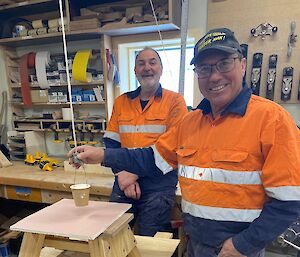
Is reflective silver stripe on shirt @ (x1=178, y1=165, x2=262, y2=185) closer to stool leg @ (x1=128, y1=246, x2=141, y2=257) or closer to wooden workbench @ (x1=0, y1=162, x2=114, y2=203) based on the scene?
stool leg @ (x1=128, y1=246, x2=141, y2=257)

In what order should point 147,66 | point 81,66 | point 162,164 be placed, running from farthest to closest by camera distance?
point 81,66 → point 147,66 → point 162,164

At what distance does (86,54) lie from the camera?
2184mm

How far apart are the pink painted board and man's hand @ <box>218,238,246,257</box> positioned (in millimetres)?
333

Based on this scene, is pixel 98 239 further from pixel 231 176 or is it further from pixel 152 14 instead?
pixel 152 14

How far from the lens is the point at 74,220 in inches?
31.2

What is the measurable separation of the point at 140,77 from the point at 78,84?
2.96ft

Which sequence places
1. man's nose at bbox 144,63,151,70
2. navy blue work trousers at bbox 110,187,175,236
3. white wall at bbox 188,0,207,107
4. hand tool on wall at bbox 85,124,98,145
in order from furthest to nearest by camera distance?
hand tool on wall at bbox 85,124,98,145
white wall at bbox 188,0,207,107
man's nose at bbox 144,63,151,70
navy blue work trousers at bbox 110,187,175,236

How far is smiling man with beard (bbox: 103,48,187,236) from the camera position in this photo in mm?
1407

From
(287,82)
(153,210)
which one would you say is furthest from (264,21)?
(153,210)

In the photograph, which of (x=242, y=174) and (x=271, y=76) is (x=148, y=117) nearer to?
(x=242, y=174)

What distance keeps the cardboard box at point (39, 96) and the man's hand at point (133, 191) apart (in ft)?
4.72

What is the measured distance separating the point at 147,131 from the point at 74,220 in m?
0.75

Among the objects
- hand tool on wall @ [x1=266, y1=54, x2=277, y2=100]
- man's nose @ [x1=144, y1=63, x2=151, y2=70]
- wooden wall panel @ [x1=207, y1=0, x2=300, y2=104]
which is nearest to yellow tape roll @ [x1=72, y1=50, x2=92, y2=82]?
man's nose @ [x1=144, y1=63, x2=151, y2=70]

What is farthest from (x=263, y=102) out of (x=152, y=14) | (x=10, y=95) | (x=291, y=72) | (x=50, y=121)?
(x=10, y=95)
